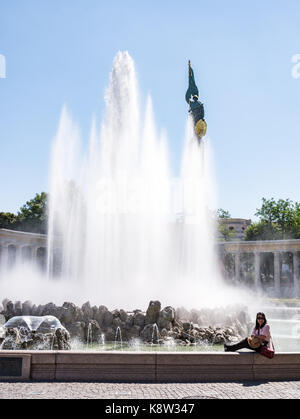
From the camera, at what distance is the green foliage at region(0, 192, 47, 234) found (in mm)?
85875

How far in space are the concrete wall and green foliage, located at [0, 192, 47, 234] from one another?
7707cm

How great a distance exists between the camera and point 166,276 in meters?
33.6

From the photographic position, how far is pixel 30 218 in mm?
86625

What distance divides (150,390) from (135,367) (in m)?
1.03

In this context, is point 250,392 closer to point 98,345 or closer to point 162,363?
point 162,363

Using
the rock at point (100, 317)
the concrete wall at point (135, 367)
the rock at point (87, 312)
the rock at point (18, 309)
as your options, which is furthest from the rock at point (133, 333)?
the concrete wall at point (135, 367)

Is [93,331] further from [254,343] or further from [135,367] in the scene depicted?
[254,343]

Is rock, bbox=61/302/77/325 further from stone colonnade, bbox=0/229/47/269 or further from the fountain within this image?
stone colonnade, bbox=0/229/47/269

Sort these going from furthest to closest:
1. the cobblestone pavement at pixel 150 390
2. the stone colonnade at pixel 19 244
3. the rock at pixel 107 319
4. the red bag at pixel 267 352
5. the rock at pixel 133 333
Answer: the stone colonnade at pixel 19 244 → the rock at pixel 107 319 → the rock at pixel 133 333 → the red bag at pixel 267 352 → the cobblestone pavement at pixel 150 390

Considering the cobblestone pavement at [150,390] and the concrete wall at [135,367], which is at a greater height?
the concrete wall at [135,367]

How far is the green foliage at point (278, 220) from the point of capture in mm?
84250

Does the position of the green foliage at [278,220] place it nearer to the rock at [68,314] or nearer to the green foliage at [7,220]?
the green foliage at [7,220]

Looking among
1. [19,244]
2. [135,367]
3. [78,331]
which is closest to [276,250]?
[19,244]

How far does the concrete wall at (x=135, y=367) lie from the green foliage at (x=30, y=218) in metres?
77.1
